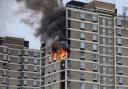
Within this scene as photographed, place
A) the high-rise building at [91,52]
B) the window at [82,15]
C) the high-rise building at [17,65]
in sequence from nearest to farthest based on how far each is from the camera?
the high-rise building at [91,52]
the window at [82,15]
the high-rise building at [17,65]

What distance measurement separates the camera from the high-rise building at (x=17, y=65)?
450 feet

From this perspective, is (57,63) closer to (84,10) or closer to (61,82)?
(61,82)

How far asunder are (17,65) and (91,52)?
40240mm

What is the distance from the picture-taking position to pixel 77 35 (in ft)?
351

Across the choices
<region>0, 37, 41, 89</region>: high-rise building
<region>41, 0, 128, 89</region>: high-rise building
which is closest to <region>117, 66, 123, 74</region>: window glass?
<region>41, 0, 128, 89</region>: high-rise building

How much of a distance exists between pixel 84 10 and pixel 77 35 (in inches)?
287

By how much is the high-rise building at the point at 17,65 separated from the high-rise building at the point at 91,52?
2670 centimetres

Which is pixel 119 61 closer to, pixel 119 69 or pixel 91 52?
pixel 119 69

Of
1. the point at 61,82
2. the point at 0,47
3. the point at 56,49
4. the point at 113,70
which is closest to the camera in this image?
the point at 56,49

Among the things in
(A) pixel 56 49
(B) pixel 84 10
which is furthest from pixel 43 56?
(A) pixel 56 49

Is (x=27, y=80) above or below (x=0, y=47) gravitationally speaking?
below

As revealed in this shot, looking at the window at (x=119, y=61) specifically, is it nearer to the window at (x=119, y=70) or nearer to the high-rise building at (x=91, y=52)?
the high-rise building at (x=91, y=52)

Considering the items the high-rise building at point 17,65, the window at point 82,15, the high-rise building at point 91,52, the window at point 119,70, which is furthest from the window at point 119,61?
the high-rise building at point 17,65

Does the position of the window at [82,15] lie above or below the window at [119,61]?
above
